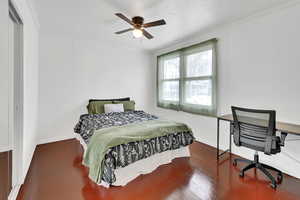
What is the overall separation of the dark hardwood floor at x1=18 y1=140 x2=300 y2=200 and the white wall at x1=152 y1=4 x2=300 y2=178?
0.57 m

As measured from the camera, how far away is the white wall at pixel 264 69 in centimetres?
231

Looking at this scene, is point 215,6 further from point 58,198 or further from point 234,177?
point 58,198

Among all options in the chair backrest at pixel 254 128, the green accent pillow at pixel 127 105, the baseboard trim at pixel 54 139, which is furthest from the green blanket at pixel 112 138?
the baseboard trim at pixel 54 139

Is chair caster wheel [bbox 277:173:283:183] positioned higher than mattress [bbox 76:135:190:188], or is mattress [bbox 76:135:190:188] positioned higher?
mattress [bbox 76:135:190:188]

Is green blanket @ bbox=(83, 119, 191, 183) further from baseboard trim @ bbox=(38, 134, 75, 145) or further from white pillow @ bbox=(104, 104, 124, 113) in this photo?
baseboard trim @ bbox=(38, 134, 75, 145)

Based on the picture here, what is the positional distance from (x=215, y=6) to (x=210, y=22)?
611 mm

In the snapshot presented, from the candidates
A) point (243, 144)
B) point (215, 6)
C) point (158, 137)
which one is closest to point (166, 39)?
point (215, 6)

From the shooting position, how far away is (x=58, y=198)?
183 cm

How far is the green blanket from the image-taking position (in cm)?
196

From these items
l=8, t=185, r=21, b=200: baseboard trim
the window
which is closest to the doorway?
l=8, t=185, r=21, b=200: baseboard trim

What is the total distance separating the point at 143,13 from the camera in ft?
8.60

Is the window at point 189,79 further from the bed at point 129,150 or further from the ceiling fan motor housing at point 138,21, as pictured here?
the ceiling fan motor housing at point 138,21

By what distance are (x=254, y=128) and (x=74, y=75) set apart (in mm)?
3787

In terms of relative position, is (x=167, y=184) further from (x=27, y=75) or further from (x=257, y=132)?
(x=27, y=75)
